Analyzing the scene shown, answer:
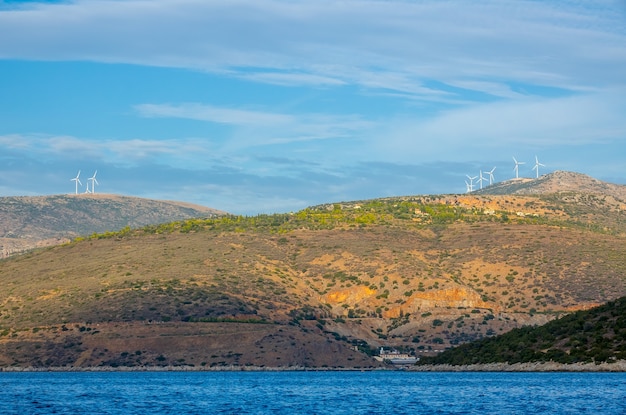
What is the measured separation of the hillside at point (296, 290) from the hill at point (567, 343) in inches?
1019

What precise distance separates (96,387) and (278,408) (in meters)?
28.5

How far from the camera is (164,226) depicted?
19612 centimetres

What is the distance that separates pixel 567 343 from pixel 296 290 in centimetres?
6017

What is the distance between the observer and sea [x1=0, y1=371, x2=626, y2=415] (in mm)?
65938

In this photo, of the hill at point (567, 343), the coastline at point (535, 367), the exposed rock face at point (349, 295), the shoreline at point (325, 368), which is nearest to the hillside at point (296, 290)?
the exposed rock face at point (349, 295)

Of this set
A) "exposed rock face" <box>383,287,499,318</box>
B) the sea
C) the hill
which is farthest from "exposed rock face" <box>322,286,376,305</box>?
the sea

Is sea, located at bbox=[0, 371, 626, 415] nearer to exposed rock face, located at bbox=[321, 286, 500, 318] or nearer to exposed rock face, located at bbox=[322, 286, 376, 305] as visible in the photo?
exposed rock face, located at bbox=[321, 286, 500, 318]

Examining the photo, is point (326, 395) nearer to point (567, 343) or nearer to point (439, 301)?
point (567, 343)

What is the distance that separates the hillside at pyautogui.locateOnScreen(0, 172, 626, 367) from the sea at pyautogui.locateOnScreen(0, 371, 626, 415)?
26.0 meters

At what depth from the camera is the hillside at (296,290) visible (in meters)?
135

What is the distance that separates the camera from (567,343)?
103 metres

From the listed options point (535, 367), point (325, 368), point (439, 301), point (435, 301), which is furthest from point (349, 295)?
point (535, 367)

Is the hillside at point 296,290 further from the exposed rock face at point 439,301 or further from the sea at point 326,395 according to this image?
the sea at point 326,395

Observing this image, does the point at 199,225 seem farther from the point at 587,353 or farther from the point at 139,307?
the point at 587,353
